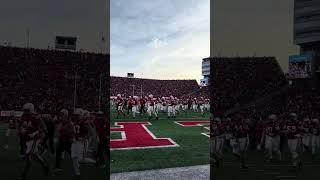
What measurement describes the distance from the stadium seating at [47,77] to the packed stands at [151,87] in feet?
38.8

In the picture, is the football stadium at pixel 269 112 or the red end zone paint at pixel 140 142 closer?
the football stadium at pixel 269 112

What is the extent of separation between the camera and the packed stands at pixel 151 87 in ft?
101

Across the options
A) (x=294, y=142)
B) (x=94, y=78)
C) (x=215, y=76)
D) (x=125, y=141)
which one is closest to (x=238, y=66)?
(x=215, y=76)

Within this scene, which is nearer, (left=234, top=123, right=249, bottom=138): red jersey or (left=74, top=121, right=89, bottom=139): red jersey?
(left=74, top=121, right=89, bottom=139): red jersey

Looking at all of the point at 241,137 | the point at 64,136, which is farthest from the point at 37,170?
the point at 241,137

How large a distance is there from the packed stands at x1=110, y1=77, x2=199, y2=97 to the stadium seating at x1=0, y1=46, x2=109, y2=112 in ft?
38.8

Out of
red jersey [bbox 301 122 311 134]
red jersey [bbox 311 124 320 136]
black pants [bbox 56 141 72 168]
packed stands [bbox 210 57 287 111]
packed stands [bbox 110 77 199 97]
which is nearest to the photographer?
black pants [bbox 56 141 72 168]

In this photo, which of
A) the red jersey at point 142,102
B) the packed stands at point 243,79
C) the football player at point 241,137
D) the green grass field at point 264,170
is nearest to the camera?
the green grass field at point 264,170

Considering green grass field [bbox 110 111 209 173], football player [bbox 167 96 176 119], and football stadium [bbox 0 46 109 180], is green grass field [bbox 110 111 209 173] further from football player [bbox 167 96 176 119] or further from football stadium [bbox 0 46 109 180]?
football player [bbox 167 96 176 119]

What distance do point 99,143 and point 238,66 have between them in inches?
538

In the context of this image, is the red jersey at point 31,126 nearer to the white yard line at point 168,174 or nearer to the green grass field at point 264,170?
the white yard line at point 168,174

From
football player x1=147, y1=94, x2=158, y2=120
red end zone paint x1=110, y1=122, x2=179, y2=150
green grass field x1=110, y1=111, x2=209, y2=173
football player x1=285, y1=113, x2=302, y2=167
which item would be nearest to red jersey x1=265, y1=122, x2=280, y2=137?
football player x1=285, y1=113, x2=302, y2=167

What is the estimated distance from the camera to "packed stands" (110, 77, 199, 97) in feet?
101

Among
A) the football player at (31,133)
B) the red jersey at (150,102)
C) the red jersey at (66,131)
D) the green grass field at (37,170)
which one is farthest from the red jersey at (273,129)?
the red jersey at (150,102)
